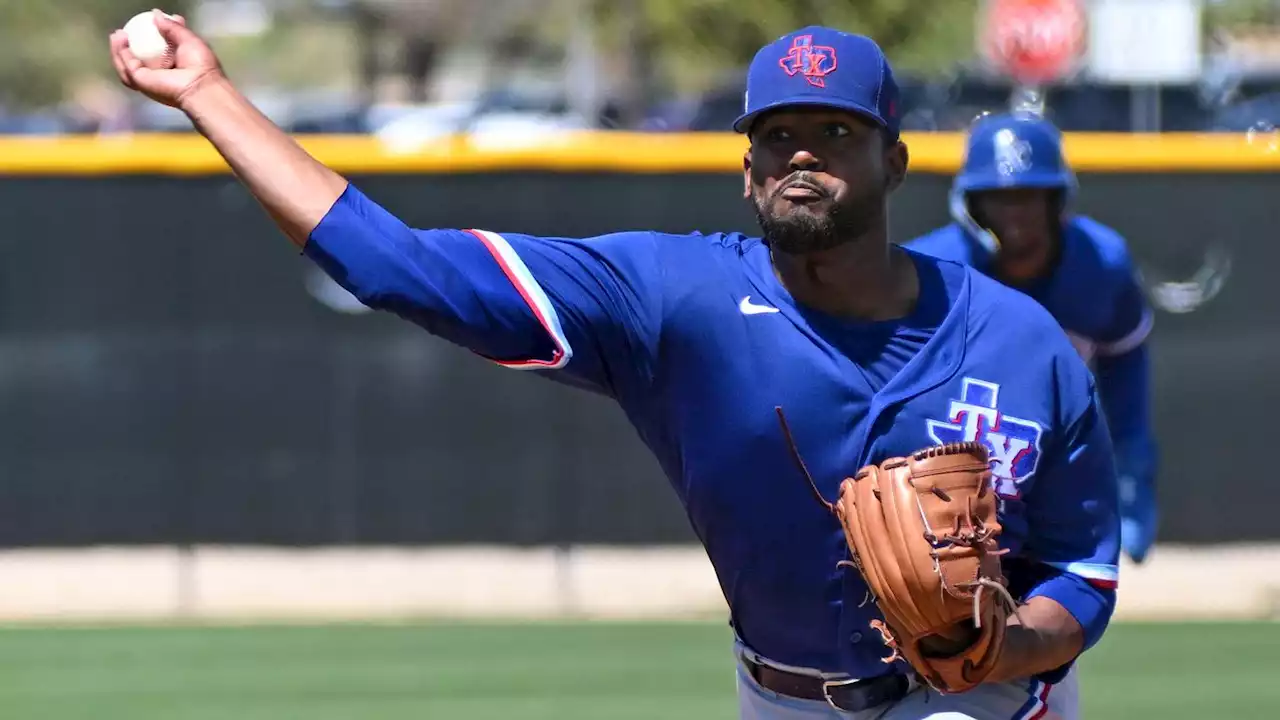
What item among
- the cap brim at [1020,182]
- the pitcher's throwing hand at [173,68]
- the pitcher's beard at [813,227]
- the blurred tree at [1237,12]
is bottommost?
the pitcher's beard at [813,227]

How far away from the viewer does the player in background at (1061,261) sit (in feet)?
19.5

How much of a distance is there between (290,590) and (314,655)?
110cm

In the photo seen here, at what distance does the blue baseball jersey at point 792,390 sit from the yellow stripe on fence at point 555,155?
18.7 feet

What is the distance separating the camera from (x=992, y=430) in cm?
316

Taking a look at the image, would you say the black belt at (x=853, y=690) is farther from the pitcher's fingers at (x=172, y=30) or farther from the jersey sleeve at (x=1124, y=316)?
the jersey sleeve at (x=1124, y=316)

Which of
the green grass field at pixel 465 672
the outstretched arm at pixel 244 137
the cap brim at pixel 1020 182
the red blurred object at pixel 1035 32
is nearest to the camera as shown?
the outstretched arm at pixel 244 137

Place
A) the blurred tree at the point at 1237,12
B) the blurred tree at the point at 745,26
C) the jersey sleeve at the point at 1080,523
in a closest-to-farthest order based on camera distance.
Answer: the jersey sleeve at the point at 1080,523
the blurred tree at the point at 745,26
the blurred tree at the point at 1237,12

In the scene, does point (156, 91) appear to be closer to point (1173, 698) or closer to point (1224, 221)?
point (1173, 698)

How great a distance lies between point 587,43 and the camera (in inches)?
1464

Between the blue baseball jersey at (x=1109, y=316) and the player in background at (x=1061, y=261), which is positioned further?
the blue baseball jersey at (x=1109, y=316)

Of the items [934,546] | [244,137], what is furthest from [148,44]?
[934,546]

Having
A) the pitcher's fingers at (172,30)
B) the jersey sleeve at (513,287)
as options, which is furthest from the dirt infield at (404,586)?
the pitcher's fingers at (172,30)

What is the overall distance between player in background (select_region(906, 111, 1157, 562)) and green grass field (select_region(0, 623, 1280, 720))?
42.0 inches

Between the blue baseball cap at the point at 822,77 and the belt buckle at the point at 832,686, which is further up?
the blue baseball cap at the point at 822,77
